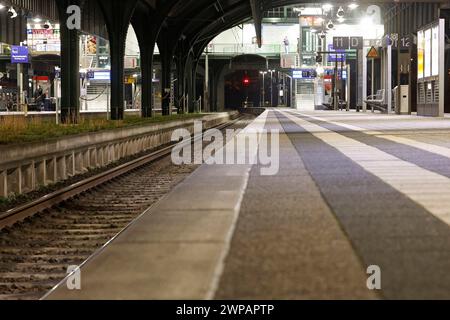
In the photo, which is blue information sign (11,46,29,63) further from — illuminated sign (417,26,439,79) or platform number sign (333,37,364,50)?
illuminated sign (417,26,439,79)

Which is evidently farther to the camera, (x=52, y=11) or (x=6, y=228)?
(x=52, y=11)

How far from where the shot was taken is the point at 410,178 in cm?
1080

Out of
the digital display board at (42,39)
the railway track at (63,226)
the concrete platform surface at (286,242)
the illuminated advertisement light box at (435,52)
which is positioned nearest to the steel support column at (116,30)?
the railway track at (63,226)

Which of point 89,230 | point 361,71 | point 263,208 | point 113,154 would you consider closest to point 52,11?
point 113,154

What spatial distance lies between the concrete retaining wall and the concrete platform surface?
3.57 metres

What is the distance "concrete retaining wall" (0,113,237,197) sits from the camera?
13.0 meters

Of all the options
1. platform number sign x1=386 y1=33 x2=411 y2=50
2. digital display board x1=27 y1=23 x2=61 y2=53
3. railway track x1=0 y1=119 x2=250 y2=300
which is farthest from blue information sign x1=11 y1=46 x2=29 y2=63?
railway track x1=0 y1=119 x2=250 y2=300

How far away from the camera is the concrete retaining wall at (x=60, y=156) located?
12961 millimetres

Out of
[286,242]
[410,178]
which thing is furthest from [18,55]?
[286,242]

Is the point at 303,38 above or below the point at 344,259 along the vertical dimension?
above

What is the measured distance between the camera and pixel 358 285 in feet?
16.1

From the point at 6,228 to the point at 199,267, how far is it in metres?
5.29

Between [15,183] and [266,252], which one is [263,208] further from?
[15,183]
